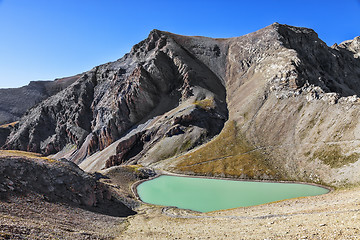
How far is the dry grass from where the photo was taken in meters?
85.2

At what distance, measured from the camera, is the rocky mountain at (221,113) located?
81688mm

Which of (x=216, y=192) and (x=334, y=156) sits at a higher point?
(x=334, y=156)

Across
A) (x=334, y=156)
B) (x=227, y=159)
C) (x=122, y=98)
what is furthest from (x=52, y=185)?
(x=122, y=98)

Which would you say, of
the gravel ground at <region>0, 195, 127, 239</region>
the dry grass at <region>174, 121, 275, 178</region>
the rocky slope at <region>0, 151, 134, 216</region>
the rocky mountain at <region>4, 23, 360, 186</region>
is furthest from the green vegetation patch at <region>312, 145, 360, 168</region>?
the gravel ground at <region>0, 195, 127, 239</region>

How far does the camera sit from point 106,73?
191 metres

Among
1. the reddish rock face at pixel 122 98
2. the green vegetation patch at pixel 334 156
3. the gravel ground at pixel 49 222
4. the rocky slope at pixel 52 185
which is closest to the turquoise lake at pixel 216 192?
the green vegetation patch at pixel 334 156

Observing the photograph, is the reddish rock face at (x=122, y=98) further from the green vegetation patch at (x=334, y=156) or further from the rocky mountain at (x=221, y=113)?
the green vegetation patch at (x=334, y=156)

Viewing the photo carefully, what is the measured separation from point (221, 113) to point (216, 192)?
75.1 meters

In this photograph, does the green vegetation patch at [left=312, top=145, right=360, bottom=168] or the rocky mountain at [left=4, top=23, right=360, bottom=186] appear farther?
the rocky mountain at [left=4, top=23, right=360, bottom=186]

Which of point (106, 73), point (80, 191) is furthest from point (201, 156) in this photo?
point (106, 73)

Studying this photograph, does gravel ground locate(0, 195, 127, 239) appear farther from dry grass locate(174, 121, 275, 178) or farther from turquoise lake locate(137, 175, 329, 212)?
dry grass locate(174, 121, 275, 178)

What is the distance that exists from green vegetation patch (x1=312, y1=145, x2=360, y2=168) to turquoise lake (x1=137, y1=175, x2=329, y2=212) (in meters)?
10.5

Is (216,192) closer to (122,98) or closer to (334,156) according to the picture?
(334,156)

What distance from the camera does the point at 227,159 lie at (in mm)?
96750
